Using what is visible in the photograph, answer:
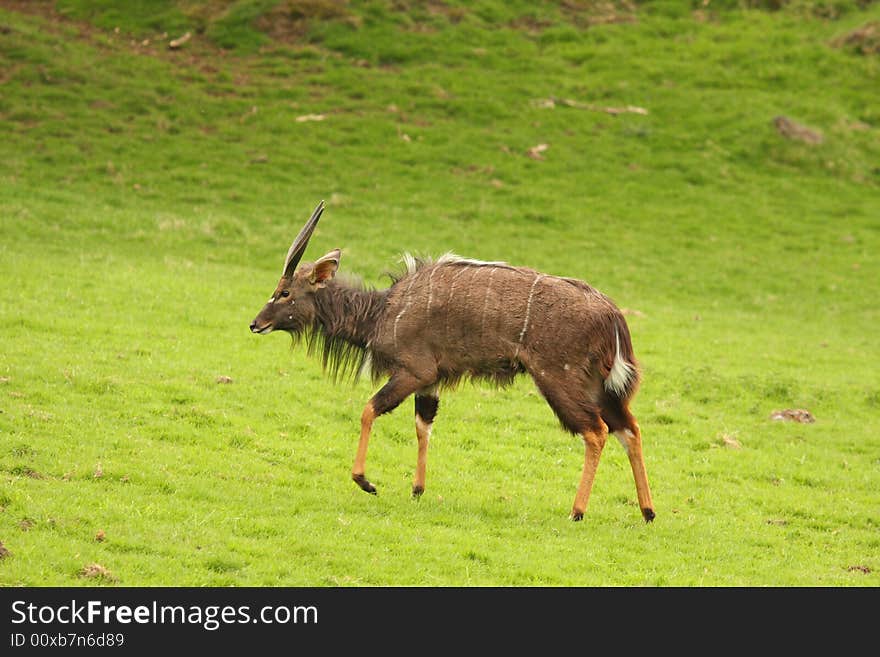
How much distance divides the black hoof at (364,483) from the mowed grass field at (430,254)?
287mm

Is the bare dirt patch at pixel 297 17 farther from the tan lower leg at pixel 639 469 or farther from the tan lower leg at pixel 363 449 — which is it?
the tan lower leg at pixel 639 469

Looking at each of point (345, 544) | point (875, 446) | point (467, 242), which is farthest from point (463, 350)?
point (467, 242)

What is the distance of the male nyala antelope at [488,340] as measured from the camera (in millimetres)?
12461

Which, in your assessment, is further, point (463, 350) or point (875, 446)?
point (875, 446)

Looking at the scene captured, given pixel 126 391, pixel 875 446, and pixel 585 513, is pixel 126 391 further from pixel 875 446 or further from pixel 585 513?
pixel 875 446

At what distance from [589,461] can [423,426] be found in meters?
2.10

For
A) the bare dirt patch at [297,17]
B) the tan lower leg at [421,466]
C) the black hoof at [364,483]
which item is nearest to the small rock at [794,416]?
the tan lower leg at [421,466]

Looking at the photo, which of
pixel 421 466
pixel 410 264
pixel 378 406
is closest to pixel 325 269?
pixel 410 264

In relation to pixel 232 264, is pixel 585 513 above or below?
above

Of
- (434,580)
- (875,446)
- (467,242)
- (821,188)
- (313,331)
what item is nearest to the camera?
(434,580)

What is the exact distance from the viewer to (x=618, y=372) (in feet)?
41.2

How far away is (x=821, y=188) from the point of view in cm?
3575

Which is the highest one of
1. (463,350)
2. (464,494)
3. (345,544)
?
(463,350)

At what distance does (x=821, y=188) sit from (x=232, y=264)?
1979cm
